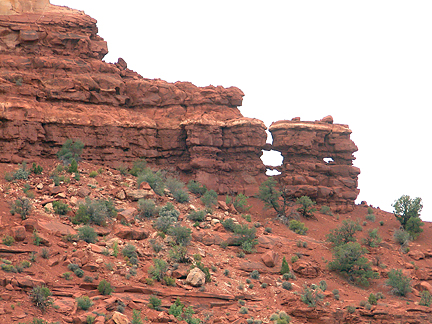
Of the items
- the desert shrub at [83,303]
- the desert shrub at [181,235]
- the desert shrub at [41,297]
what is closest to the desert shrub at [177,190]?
the desert shrub at [181,235]

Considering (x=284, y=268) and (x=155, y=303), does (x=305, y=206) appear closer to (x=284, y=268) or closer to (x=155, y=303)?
(x=284, y=268)

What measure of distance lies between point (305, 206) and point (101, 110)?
1891cm

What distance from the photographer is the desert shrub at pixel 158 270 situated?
2252cm

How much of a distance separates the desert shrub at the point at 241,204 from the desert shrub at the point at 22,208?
1694cm

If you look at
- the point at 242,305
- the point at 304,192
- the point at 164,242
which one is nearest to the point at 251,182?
the point at 304,192

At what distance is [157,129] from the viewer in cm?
3962

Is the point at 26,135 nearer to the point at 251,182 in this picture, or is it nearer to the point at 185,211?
the point at 185,211

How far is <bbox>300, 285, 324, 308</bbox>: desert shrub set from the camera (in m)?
24.0

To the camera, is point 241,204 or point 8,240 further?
point 241,204

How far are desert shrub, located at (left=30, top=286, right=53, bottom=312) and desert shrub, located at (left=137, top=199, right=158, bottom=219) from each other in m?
12.1

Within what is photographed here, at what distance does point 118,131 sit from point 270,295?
19.4m

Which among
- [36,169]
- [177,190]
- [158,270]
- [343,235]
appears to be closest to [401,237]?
[343,235]

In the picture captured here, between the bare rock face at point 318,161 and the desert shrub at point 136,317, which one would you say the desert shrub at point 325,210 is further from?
the desert shrub at point 136,317

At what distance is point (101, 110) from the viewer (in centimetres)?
3741
